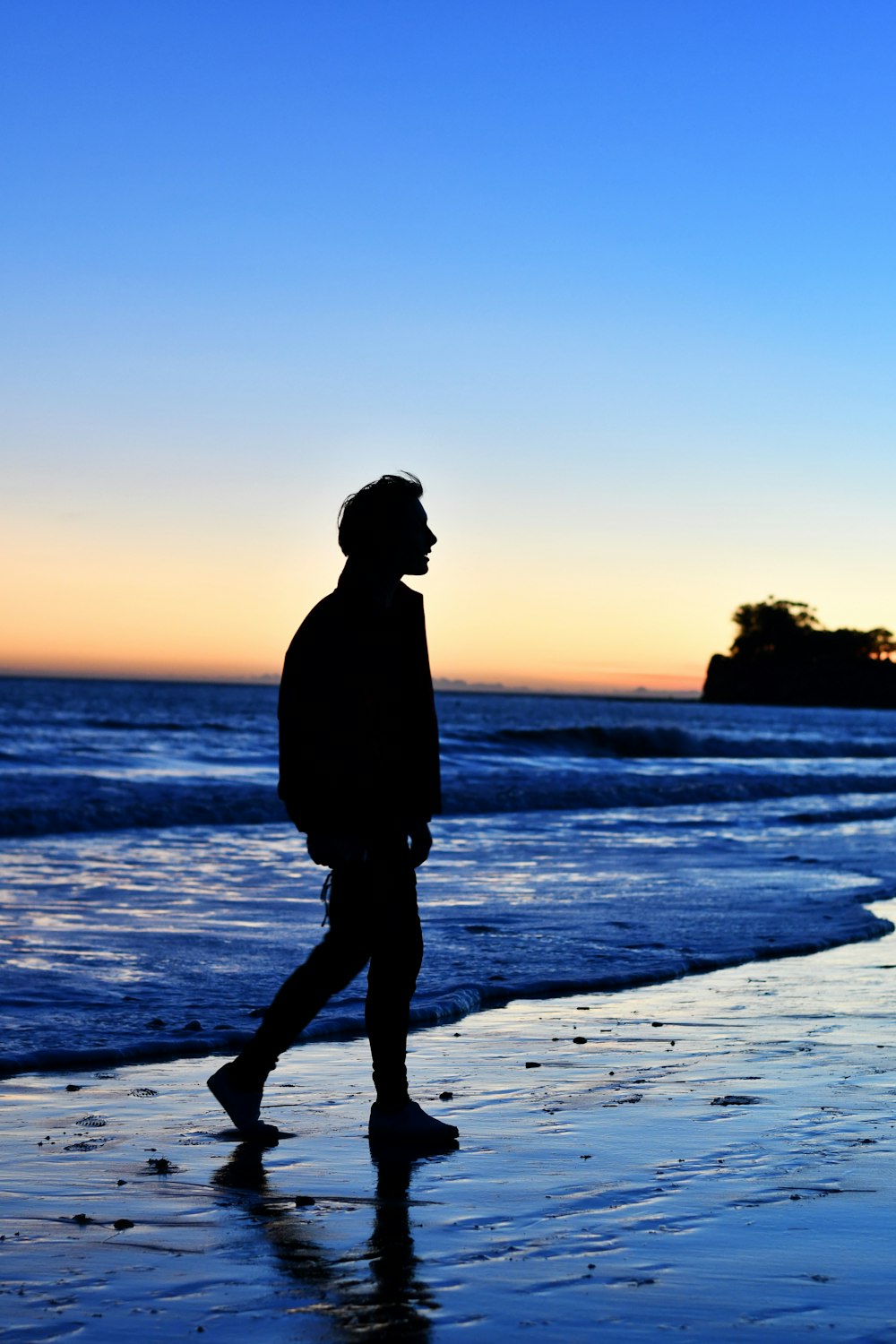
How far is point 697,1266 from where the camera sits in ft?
8.43

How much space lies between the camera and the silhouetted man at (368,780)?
355cm

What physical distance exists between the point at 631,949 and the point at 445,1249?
430 cm

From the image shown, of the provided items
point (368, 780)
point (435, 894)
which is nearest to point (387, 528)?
point (368, 780)

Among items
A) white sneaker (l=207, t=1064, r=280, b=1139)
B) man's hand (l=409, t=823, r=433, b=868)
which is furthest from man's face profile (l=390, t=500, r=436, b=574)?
white sneaker (l=207, t=1064, r=280, b=1139)

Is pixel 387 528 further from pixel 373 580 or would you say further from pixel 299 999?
pixel 299 999

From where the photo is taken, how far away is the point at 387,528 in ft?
12.0

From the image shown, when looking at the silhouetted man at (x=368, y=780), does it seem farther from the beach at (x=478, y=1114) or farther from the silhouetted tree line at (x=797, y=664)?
the silhouetted tree line at (x=797, y=664)

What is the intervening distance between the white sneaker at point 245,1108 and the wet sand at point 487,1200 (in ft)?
0.22

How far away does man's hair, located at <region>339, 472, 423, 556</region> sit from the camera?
366cm

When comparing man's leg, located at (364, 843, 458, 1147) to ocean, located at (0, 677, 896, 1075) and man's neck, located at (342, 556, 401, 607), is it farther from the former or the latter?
ocean, located at (0, 677, 896, 1075)

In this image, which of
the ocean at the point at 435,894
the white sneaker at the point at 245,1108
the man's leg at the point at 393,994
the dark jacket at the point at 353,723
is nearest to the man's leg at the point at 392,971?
the man's leg at the point at 393,994

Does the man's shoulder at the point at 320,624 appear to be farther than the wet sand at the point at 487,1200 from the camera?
Yes

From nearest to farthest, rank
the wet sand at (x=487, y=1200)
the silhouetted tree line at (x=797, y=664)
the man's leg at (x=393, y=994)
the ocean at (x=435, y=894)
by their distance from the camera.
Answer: the wet sand at (x=487, y=1200) → the man's leg at (x=393, y=994) → the ocean at (x=435, y=894) → the silhouetted tree line at (x=797, y=664)

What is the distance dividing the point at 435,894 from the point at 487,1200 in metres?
6.03
